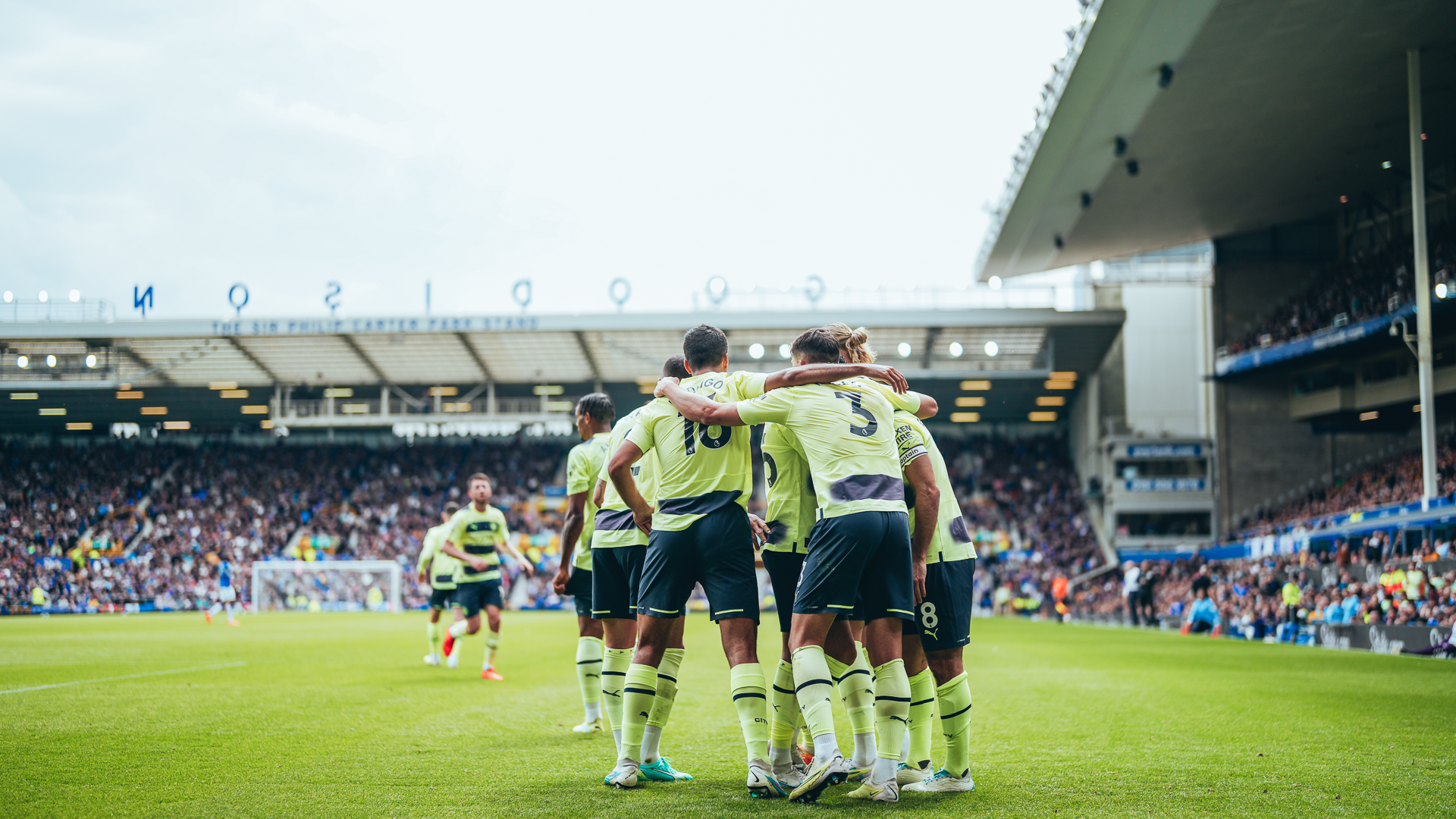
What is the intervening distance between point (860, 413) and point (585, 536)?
10.7 ft

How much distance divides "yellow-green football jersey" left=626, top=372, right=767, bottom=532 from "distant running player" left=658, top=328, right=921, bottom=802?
0.15 meters

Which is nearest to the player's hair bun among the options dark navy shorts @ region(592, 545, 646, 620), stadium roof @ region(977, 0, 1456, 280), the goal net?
dark navy shorts @ region(592, 545, 646, 620)

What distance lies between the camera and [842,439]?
17.2ft

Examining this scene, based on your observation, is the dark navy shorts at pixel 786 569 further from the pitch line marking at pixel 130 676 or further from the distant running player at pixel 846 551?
the pitch line marking at pixel 130 676

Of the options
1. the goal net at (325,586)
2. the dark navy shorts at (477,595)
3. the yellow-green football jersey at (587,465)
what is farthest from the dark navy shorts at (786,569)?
the goal net at (325,586)

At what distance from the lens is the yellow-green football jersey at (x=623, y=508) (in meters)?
6.30

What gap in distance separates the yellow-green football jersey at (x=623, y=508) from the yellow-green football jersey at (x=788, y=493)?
86 cm

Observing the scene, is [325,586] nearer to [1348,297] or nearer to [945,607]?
[1348,297]

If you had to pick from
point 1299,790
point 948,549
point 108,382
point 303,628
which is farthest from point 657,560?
point 108,382

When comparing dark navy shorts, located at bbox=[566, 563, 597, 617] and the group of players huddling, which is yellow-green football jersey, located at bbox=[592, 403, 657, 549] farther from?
dark navy shorts, located at bbox=[566, 563, 597, 617]

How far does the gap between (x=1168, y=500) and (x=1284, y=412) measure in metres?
5.48

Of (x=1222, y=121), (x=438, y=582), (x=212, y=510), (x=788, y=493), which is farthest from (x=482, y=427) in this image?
(x=788, y=493)

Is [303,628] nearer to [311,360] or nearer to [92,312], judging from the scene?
[311,360]

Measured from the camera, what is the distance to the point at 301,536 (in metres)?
44.1
